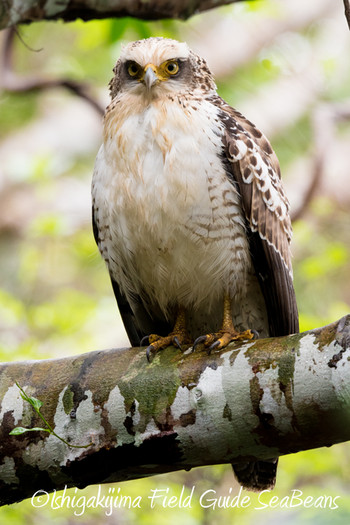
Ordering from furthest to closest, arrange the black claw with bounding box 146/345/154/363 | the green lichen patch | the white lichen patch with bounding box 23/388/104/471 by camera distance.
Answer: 1. the black claw with bounding box 146/345/154/363
2. the green lichen patch
3. the white lichen patch with bounding box 23/388/104/471

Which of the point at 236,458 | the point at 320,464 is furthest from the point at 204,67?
the point at 320,464

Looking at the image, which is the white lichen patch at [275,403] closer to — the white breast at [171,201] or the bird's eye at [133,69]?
the white breast at [171,201]

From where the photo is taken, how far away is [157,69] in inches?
160

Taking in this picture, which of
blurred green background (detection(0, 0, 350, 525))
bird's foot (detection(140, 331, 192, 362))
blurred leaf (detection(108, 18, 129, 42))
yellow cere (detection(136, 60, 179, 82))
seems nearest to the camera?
bird's foot (detection(140, 331, 192, 362))

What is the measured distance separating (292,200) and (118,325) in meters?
2.18

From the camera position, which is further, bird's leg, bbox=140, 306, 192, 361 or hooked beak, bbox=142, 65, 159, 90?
hooked beak, bbox=142, 65, 159, 90

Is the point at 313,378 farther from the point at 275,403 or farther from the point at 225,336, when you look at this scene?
the point at 225,336

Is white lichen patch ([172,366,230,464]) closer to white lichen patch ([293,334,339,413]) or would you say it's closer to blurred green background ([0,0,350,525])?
white lichen patch ([293,334,339,413])

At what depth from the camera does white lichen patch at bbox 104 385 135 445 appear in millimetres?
3168

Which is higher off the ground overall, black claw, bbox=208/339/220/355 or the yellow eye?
the yellow eye

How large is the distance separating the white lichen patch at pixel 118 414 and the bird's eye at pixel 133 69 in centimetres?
181

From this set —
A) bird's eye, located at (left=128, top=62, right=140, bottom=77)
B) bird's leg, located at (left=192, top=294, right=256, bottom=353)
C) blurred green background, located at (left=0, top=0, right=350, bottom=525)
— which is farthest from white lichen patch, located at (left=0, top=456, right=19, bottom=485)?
bird's eye, located at (left=128, top=62, right=140, bottom=77)

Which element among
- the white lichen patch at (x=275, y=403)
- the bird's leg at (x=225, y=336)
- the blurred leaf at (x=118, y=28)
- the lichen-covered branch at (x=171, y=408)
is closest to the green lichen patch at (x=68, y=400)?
the lichen-covered branch at (x=171, y=408)

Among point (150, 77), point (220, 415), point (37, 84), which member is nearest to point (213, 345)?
point (220, 415)
